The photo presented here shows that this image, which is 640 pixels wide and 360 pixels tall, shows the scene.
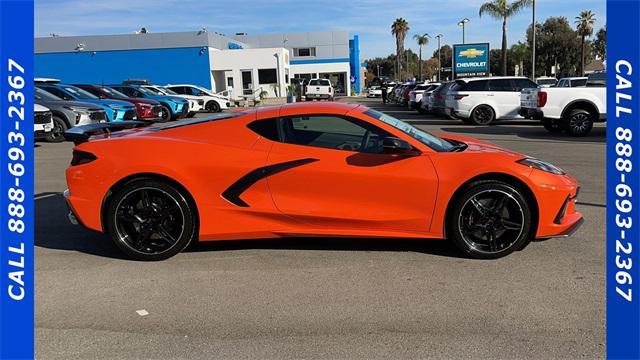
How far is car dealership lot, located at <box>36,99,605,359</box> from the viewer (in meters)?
3.32

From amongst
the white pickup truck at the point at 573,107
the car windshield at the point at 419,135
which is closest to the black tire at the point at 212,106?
the white pickup truck at the point at 573,107

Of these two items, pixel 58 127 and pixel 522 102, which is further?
pixel 522 102

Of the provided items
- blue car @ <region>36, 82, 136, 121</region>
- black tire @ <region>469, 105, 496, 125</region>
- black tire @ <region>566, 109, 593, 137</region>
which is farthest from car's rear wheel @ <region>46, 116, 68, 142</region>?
black tire @ <region>566, 109, 593, 137</region>

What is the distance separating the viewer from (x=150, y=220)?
4812mm

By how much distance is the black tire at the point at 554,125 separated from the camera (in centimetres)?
1445

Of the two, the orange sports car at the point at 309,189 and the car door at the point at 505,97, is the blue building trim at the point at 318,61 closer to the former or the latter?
the car door at the point at 505,97

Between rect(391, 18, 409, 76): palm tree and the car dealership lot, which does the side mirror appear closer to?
the car dealership lot

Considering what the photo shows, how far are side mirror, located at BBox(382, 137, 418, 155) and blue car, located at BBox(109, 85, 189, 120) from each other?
1795 cm

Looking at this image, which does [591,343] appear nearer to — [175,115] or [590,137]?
[590,137]

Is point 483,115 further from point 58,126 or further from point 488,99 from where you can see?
point 58,126

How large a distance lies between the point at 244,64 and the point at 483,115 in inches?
1404

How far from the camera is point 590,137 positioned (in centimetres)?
1391

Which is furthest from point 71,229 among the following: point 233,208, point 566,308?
point 566,308

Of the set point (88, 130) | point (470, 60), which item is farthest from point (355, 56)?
point (88, 130)
